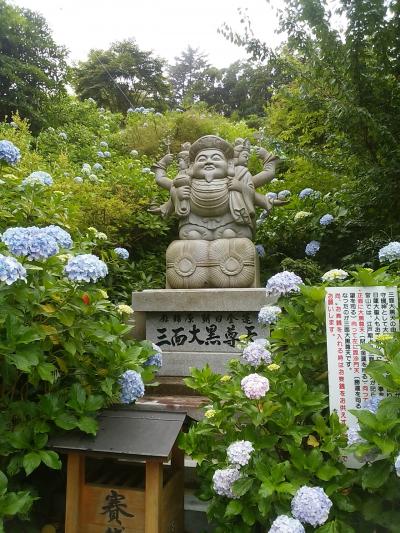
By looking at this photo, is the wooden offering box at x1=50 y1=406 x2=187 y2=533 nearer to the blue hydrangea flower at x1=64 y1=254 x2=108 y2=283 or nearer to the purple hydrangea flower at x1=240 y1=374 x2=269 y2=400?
the purple hydrangea flower at x1=240 y1=374 x2=269 y2=400

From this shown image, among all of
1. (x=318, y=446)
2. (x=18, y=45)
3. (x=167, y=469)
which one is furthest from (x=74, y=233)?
(x=18, y=45)

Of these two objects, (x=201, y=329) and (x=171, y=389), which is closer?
(x=171, y=389)

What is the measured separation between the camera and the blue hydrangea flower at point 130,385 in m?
2.08

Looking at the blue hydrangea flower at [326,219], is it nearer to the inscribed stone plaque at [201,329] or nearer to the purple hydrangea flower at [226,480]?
the inscribed stone plaque at [201,329]

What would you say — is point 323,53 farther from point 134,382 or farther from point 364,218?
point 134,382

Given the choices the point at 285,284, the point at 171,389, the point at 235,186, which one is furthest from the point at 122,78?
the point at 285,284

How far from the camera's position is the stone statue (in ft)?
14.3

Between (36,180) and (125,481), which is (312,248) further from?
(125,481)

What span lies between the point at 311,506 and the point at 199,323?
2770 mm

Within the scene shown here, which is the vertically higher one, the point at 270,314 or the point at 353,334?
the point at 270,314

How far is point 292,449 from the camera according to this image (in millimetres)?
1651

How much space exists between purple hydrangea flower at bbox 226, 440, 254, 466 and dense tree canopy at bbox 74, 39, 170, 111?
677 inches

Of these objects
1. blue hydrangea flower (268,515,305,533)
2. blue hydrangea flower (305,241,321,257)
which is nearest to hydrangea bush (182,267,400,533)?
blue hydrangea flower (268,515,305,533)

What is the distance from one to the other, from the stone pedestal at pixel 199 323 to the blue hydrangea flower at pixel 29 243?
2.46 m
